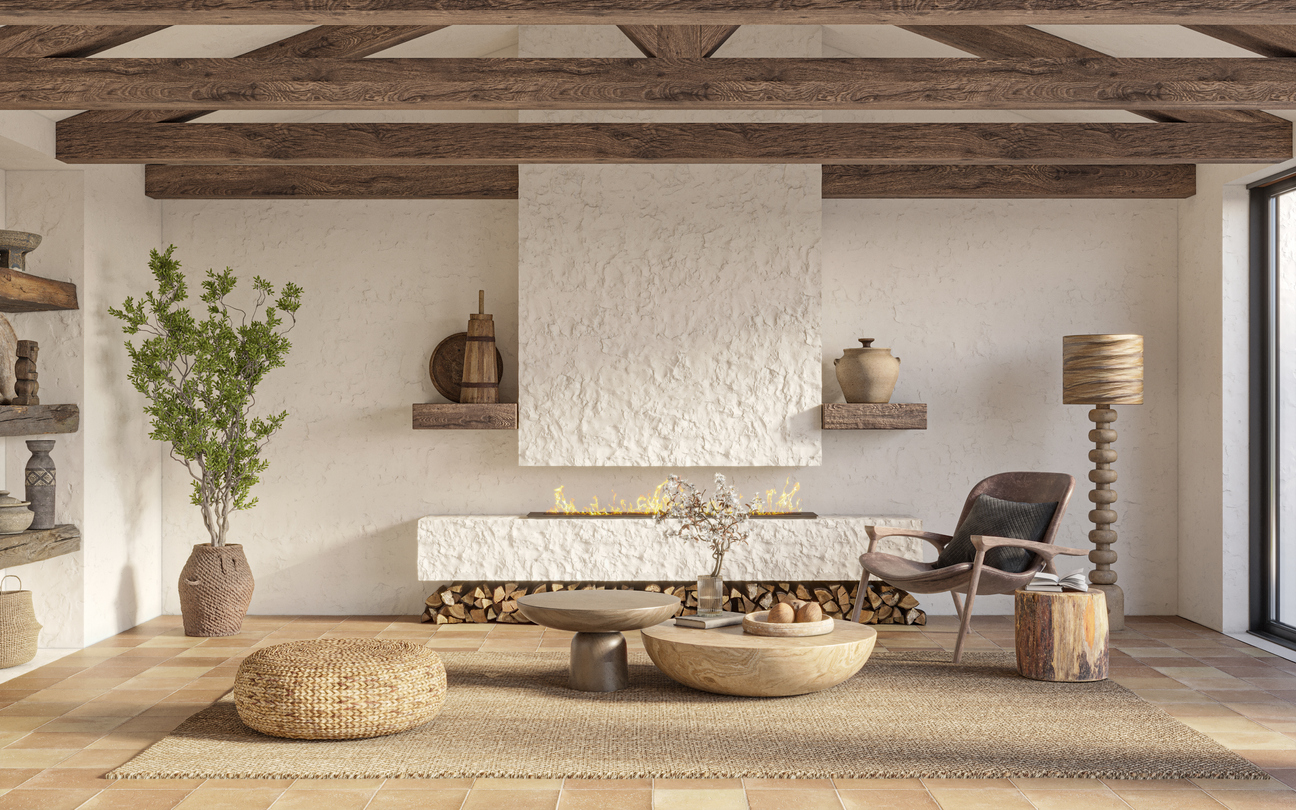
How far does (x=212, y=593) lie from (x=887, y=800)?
397 cm

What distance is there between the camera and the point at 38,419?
5012 mm

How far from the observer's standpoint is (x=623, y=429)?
597 centimetres

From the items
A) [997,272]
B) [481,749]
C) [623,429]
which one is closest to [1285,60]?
[997,272]

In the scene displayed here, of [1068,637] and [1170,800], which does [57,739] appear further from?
[1068,637]

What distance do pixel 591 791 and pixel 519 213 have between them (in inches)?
146

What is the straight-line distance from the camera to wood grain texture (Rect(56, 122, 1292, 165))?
5.11 metres

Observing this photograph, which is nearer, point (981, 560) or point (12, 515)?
point (981, 560)

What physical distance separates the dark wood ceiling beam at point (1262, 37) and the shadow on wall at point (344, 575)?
4.95 metres

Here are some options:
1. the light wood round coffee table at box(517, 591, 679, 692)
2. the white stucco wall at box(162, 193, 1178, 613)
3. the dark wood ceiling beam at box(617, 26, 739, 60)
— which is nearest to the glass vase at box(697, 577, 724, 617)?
the light wood round coffee table at box(517, 591, 679, 692)

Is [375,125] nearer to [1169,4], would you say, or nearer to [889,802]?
[1169,4]

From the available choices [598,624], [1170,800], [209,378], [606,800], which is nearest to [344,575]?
[209,378]

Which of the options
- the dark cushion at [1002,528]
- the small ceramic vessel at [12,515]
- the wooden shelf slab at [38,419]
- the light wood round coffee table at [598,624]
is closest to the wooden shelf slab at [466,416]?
the light wood round coffee table at [598,624]

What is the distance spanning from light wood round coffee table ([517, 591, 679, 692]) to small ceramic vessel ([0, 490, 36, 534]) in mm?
2551

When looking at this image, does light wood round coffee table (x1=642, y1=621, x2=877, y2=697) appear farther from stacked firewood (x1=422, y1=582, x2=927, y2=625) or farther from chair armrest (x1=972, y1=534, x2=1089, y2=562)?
stacked firewood (x1=422, y1=582, x2=927, y2=625)
